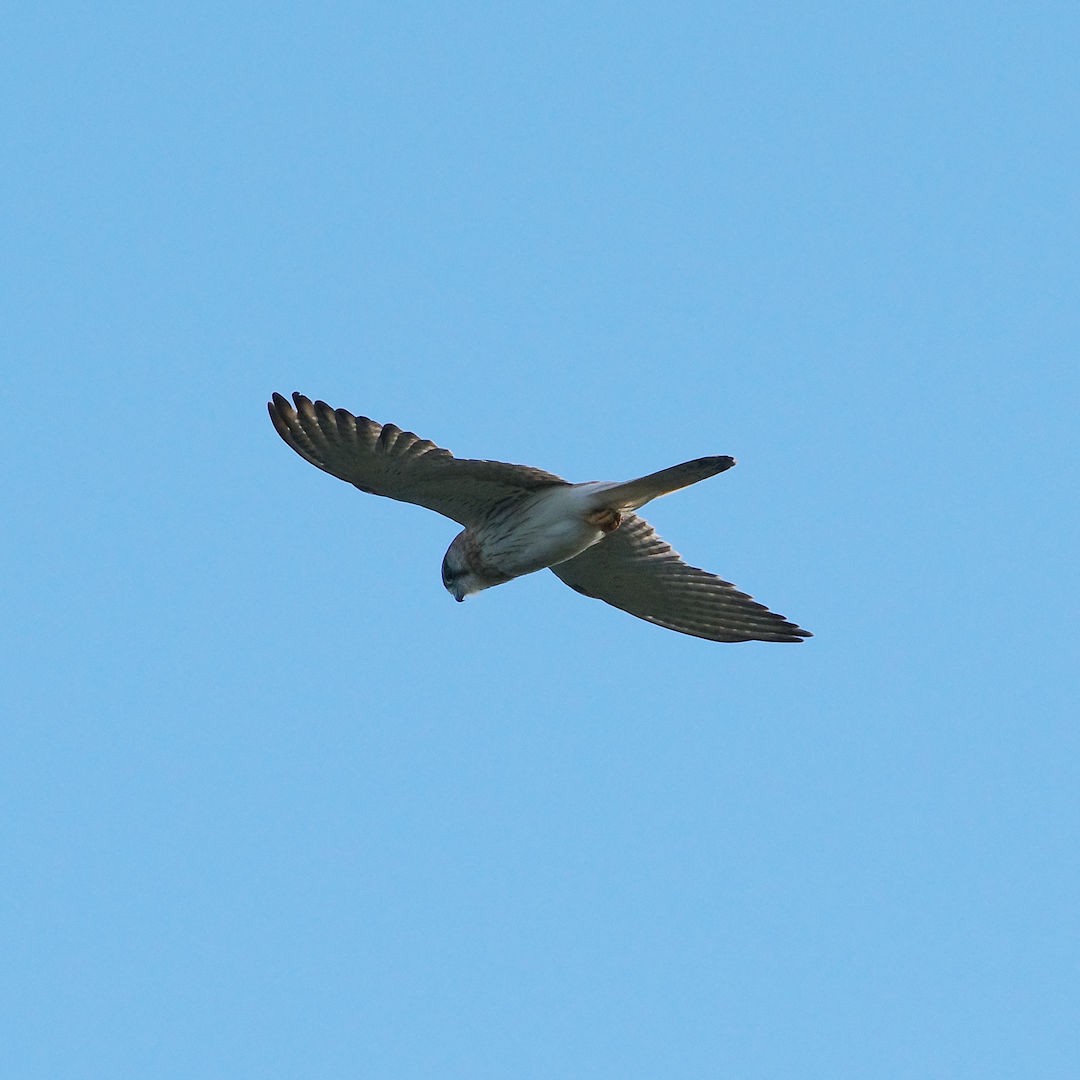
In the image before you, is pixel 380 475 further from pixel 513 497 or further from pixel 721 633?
pixel 721 633

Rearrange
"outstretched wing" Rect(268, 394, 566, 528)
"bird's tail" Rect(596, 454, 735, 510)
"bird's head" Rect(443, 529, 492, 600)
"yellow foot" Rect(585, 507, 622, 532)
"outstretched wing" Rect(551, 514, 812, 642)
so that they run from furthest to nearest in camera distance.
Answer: "outstretched wing" Rect(551, 514, 812, 642), "bird's head" Rect(443, 529, 492, 600), "yellow foot" Rect(585, 507, 622, 532), "outstretched wing" Rect(268, 394, 566, 528), "bird's tail" Rect(596, 454, 735, 510)

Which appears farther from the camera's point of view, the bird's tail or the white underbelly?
the white underbelly

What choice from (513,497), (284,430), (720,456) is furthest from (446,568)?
(720,456)

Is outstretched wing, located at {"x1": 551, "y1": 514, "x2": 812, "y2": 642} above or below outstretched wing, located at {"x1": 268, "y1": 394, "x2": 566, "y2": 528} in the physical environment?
below

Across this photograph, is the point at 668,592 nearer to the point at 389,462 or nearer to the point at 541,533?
the point at 541,533

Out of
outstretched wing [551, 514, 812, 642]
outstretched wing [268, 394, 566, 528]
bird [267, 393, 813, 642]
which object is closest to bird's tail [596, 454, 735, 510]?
bird [267, 393, 813, 642]

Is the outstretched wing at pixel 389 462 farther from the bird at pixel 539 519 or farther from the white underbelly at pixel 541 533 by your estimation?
the white underbelly at pixel 541 533

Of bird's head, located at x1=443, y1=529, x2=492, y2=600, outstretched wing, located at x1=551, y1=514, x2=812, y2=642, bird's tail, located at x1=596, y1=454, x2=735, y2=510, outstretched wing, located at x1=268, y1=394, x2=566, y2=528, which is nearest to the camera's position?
bird's tail, located at x1=596, y1=454, x2=735, y2=510

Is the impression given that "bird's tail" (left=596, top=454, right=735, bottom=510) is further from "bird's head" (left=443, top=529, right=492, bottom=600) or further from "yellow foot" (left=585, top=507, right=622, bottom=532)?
"bird's head" (left=443, top=529, right=492, bottom=600)

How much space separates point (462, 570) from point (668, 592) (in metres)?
1.46

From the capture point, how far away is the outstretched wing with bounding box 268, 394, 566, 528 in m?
10.4

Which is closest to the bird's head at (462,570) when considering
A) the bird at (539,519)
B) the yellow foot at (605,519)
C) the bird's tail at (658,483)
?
the bird at (539,519)

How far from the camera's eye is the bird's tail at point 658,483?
992 cm

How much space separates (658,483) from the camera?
10305 mm
